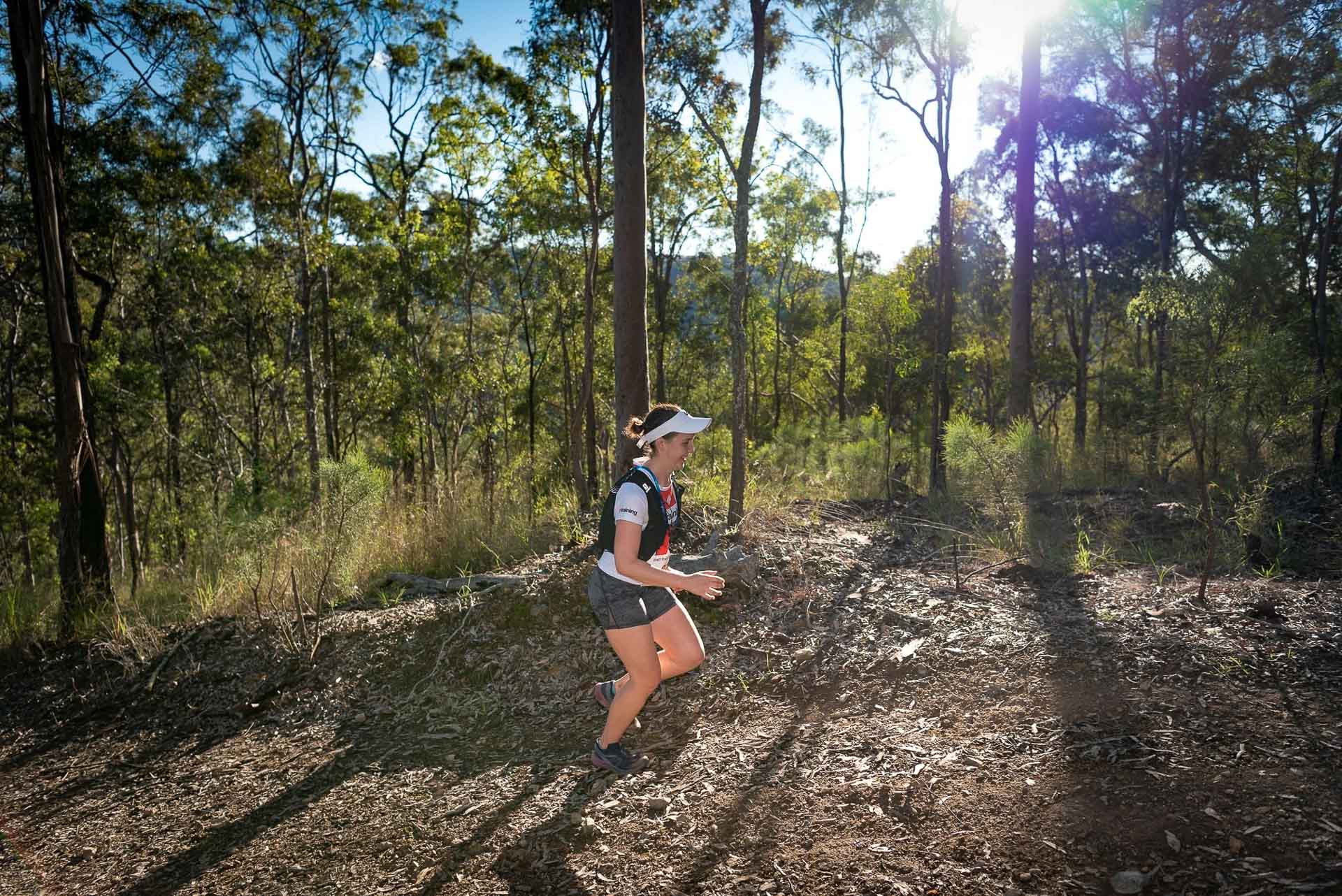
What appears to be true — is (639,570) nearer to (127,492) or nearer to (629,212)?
(629,212)

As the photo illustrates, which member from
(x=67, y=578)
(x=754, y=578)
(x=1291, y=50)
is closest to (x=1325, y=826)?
(x=754, y=578)

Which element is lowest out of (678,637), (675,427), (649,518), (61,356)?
(678,637)

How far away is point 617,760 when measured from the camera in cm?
370

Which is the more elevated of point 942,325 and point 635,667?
point 942,325

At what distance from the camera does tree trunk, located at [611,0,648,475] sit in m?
7.15

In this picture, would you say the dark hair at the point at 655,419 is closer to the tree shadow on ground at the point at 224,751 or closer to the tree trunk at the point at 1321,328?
the tree shadow on ground at the point at 224,751

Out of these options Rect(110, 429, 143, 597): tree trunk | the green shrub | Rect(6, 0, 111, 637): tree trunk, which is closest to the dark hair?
the green shrub

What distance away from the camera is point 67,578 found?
7.42m

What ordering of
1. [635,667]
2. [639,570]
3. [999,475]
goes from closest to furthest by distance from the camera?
[639,570] < [635,667] < [999,475]

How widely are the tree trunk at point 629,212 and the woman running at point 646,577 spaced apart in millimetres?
3782

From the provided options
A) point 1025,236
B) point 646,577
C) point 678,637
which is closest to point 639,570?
point 646,577

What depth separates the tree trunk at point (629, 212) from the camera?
23.5 ft

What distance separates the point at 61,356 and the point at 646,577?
23.9 ft

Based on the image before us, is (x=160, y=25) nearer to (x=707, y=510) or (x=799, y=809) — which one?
(x=707, y=510)
